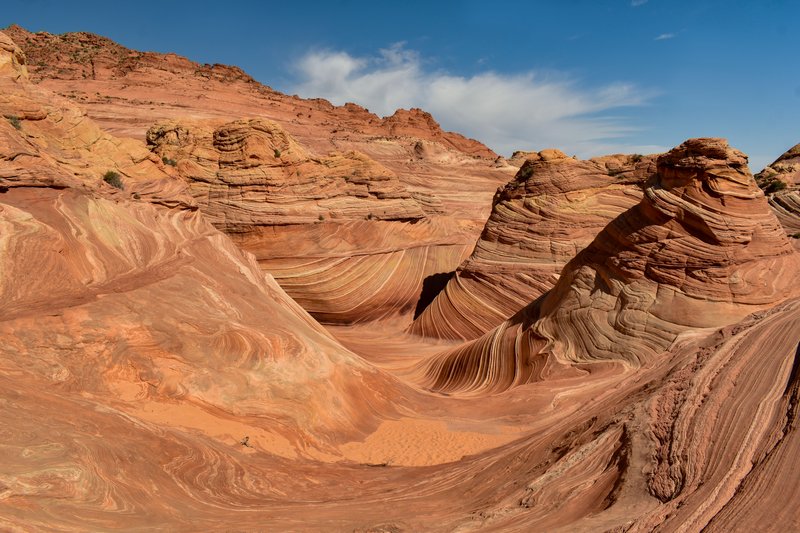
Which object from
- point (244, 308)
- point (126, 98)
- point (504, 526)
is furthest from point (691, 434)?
point (126, 98)

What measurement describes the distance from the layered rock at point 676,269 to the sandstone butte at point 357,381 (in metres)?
0.04

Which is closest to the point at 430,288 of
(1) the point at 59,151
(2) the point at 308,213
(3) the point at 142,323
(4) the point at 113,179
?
(2) the point at 308,213

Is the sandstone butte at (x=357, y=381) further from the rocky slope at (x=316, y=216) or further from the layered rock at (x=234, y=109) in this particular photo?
the layered rock at (x=234, y=109)

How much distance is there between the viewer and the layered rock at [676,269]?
9961 mm

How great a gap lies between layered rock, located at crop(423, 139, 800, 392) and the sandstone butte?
4cm

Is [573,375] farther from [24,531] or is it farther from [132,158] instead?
[132,158]

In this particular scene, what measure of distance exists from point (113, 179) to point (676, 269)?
11539 millimetres

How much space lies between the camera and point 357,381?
1032 cm

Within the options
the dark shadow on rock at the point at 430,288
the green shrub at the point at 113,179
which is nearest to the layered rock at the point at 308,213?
the dark shadow on rock at the point at 430,288

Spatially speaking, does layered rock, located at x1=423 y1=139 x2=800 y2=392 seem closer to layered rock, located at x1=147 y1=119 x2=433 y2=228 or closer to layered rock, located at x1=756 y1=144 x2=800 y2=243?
layered rock, located at x1=756 y1=144 x2=800 y2=243

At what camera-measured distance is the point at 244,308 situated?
1017 centimetres

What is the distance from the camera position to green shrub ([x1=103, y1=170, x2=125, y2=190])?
12.4 metres

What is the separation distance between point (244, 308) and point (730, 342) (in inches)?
295

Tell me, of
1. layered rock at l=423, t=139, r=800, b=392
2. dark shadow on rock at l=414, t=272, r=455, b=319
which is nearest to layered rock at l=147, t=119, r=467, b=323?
dark shadow on rock at l=414, t=272, r=455, b=319
